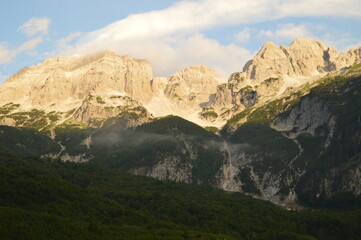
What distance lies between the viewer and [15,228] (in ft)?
648

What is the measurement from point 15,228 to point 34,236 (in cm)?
823

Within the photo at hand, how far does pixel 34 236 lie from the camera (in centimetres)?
19925
